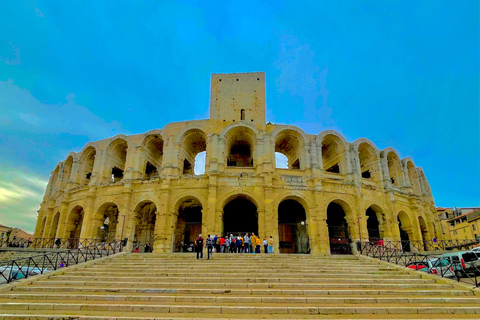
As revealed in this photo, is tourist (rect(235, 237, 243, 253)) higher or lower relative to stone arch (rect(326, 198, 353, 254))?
lower

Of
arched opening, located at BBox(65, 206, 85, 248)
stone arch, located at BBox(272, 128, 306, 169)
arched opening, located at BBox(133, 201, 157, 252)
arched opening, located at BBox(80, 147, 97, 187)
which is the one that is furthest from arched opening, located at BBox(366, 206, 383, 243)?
arched opening, located at BBox(80, 147, 97, 187)

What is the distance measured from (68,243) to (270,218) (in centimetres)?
1707

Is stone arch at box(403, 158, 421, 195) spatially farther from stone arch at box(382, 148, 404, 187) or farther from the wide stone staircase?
the wide stone staircase

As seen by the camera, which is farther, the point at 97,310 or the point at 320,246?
the point at 320,246

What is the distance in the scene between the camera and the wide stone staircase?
24.0 ft

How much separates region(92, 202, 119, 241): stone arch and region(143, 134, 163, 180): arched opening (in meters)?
4.31

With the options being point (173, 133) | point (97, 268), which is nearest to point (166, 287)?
point (97, 268)

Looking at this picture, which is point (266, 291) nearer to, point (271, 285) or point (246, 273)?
point (271, 285)

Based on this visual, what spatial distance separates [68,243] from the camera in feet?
76.0

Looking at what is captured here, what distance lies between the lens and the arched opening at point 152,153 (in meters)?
25.2

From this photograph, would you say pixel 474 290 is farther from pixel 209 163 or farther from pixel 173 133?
pixel 173 133

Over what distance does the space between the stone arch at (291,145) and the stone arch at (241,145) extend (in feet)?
7.32

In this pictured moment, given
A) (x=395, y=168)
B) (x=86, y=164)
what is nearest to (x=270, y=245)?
(x=395, y=168)

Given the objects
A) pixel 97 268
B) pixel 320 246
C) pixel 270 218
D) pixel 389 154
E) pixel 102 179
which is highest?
pixel 389 154
